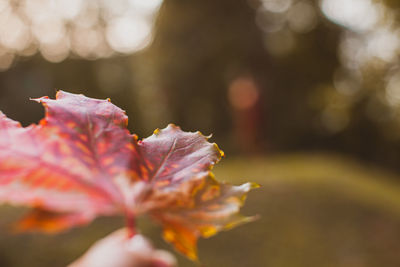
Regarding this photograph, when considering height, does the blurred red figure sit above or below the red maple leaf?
above

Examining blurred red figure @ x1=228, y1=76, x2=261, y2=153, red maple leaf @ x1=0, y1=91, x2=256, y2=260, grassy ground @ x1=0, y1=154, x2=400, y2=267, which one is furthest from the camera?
blurred red figure @ x1=228, y1=76, x2=261, y2=153

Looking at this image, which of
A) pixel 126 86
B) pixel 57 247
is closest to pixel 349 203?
pixel 57 247

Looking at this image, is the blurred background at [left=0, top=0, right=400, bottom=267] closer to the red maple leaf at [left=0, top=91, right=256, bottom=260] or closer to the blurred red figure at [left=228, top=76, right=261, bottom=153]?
the blurred red figure at [left=228, top=76, right=261, bottom=153]

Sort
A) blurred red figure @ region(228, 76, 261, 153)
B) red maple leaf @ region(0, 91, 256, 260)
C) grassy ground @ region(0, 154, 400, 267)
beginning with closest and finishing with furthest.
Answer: red maple leaf @ region(0, 91, 256, 260) < grassy ground @ region(0, 154, 400, 267) < blurred red figure @ region(228, 76, 261, 153)

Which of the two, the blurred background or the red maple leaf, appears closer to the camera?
the red maple leaf

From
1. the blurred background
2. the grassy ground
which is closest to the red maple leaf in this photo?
the grassy ground

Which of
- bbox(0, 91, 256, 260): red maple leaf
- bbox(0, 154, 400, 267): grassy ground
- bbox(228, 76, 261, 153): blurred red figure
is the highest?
bbox(228, 76, 261, 153): blurred red figure

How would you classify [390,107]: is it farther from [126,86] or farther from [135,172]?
[135,172]
